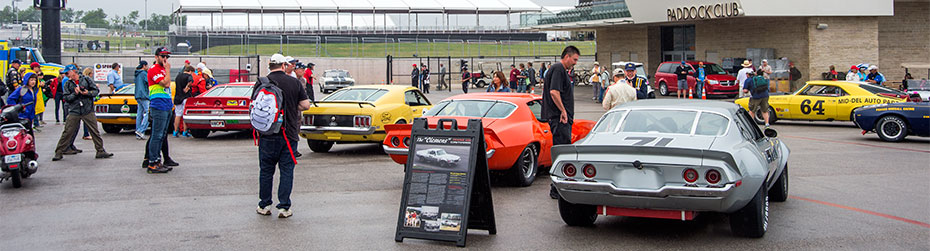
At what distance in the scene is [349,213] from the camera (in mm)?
8148

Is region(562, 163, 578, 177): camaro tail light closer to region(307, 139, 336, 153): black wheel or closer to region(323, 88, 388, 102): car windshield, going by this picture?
region(323, 88, 388, 102): car windshield

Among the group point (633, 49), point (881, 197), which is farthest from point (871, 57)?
point (881, 197)

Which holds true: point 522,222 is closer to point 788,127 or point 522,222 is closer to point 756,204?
point 756,204

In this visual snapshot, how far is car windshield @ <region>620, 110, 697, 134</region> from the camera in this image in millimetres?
7406

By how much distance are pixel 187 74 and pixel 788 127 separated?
43.7 ft

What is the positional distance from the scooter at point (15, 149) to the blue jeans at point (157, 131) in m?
1.39

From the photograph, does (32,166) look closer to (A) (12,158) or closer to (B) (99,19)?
(A) (12,158)

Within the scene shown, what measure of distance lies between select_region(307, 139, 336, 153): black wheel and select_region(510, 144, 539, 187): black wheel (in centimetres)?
477

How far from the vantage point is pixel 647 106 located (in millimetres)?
7859

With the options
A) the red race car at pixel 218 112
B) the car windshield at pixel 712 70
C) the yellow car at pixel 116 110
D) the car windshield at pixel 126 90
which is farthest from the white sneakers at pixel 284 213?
the car windshield at pixel 712 70

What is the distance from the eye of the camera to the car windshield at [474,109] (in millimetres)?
10359

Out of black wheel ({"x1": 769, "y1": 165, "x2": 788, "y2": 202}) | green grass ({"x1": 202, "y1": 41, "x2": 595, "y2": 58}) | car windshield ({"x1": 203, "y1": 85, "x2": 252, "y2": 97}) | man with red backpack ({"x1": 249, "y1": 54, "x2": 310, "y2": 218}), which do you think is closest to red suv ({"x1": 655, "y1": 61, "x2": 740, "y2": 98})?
car windshield ({"x1": 203, "y1": 85, "x2": 252, "y2": 97})

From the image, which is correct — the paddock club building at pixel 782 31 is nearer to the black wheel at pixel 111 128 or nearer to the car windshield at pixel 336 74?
the car windshield at pixel 336 74

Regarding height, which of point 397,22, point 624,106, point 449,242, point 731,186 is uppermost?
point 397,22
